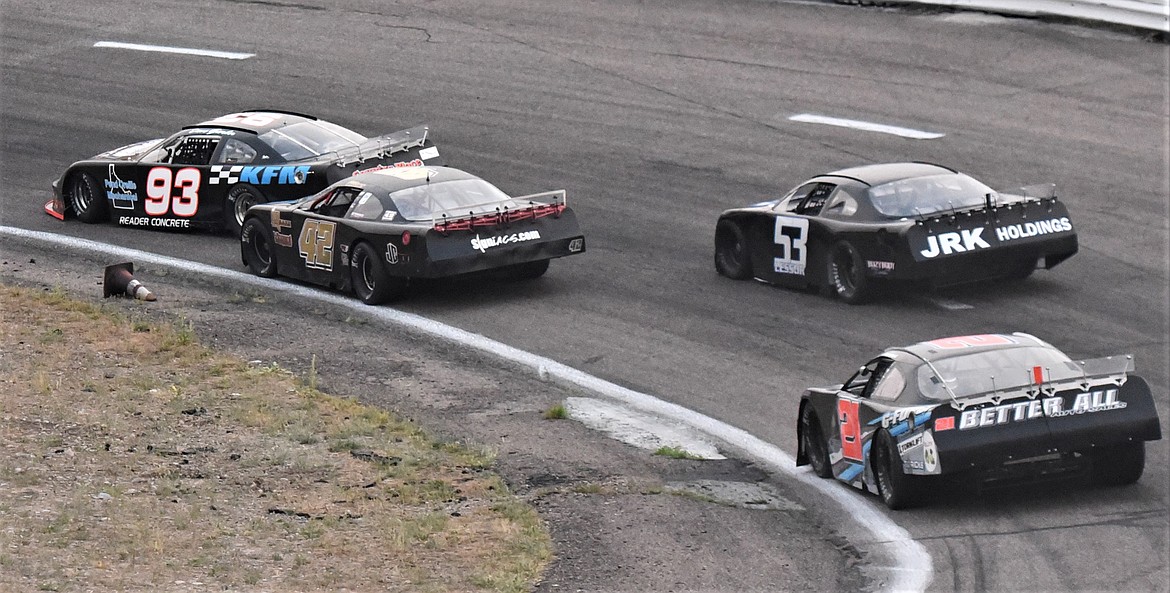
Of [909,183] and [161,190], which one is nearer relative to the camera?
[909,183]

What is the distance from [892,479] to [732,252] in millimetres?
7484

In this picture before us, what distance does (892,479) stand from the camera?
11492mm

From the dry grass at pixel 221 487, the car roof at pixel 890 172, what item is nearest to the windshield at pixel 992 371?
the dry grass at pixel 221 487

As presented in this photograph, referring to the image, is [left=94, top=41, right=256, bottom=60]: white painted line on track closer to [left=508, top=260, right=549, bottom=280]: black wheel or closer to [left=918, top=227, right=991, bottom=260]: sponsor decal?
[left=508, top=260, right=549, bottom=280]: black wheel

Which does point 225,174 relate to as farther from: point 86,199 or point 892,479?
point 892,479

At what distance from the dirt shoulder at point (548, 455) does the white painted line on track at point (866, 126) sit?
8.80 metres

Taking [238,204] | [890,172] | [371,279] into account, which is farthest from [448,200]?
[890,172]

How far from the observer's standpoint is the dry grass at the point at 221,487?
1025cm

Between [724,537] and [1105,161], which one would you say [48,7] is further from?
[724,537]

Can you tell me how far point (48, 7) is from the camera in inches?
1256

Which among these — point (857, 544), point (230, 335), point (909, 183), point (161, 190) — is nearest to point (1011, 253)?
point (909, 183)

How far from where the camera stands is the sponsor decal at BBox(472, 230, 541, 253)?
1723cm

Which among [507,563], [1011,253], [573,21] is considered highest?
[573,21]

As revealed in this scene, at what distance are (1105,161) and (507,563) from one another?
13629mm
